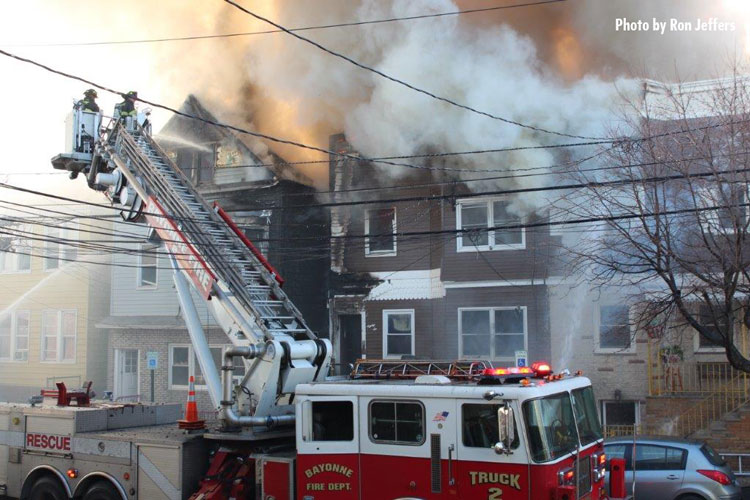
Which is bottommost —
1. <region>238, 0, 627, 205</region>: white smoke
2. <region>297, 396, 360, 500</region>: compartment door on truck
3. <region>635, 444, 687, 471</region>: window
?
<region>635, 444, 687, 471</region>: window

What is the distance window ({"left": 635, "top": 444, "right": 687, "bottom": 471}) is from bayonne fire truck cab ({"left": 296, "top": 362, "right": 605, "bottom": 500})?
3.15 m

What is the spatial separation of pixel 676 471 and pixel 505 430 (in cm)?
481

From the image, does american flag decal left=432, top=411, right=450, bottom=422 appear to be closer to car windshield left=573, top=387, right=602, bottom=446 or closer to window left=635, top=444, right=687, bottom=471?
car windshield left=573, top=387, right=602, bottom=446

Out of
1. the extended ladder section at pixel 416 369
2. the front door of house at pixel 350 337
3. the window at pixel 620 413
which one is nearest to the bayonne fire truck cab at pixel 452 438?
the extended ladder section at pixel 416 369

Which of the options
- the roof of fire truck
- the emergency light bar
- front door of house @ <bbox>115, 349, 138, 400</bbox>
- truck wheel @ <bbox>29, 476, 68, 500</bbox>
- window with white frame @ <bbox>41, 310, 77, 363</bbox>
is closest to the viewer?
the roof of fire truck

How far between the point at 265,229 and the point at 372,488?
47.5 feet

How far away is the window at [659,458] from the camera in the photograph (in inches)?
400

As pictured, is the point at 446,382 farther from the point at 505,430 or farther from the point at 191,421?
the point at 191,421

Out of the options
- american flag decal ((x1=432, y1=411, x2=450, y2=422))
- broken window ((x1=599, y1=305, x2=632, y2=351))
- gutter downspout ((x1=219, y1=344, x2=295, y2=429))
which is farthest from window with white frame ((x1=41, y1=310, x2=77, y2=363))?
american flag decal ((x1=432, y1=411, x2=450, y2=422))

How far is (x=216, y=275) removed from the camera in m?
9.55

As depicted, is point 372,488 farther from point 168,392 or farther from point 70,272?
point 70,272

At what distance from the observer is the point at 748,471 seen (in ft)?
44.3

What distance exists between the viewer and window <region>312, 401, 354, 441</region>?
24.5 ft

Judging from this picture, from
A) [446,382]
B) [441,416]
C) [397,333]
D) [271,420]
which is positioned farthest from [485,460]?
[397,333]
